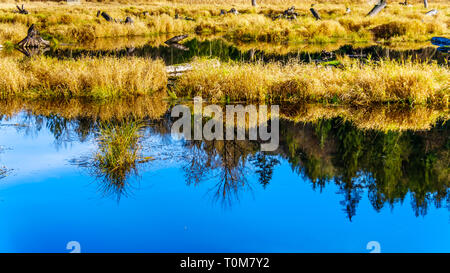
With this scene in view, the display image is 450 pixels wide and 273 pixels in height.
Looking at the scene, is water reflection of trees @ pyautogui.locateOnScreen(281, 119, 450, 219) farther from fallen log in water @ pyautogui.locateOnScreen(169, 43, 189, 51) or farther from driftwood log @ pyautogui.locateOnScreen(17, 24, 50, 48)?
driftwood log @ pyautogui.locateOnScreen(17, 24, 50, 48)

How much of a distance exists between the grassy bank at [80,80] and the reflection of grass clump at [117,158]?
5.06 meters

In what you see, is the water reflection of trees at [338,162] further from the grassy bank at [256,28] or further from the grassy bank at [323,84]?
the grassy bank at [256,28]

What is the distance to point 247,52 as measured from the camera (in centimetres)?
2105

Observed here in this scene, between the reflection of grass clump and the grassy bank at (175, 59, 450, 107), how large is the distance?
4.42 meters

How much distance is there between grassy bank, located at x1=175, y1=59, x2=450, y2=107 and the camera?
1098cm

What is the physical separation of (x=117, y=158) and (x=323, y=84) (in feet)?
20.5

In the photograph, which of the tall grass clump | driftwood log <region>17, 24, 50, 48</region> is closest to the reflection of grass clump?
the tall grass clump

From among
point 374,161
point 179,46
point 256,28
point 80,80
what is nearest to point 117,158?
point 374,161

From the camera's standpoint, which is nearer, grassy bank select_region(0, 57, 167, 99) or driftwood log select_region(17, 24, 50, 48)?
grassy bank select_region(0, 57, 167, 99)

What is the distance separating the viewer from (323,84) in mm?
11656

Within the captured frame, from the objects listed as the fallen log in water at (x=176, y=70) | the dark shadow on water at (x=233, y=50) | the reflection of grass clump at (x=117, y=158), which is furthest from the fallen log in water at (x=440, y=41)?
the reflection of grass clump at (x=117, y=158)

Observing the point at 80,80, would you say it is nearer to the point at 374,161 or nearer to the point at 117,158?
the point at 117,158

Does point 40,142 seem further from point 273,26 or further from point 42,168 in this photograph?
point 273,26
